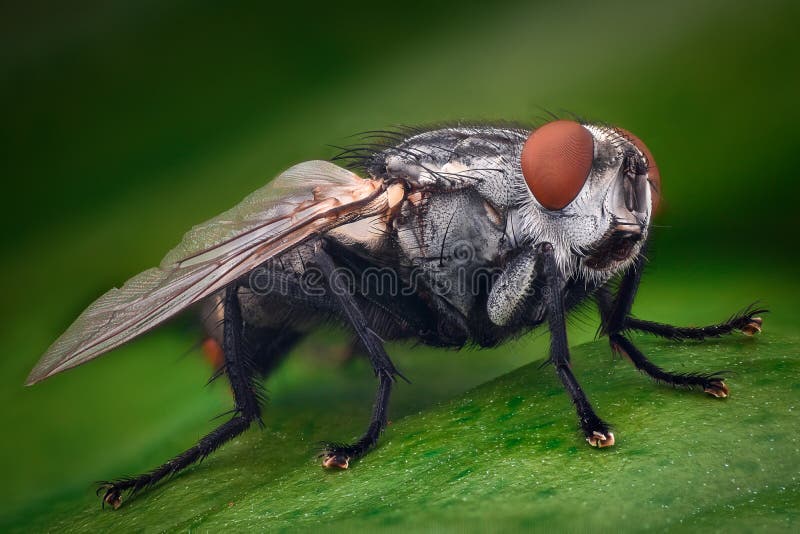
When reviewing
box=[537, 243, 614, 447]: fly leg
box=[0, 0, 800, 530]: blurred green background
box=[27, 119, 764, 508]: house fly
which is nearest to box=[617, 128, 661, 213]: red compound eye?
box=[27, 119, 764, 508]: house fly

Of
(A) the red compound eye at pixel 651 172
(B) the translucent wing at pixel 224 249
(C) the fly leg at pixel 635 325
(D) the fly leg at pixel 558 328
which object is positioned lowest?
(C) the fly leg at pixel 635 325

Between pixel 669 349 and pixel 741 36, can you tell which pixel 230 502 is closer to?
pixel 669 349

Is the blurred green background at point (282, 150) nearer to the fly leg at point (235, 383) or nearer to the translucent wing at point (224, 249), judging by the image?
the fly leg at point (235, 383)

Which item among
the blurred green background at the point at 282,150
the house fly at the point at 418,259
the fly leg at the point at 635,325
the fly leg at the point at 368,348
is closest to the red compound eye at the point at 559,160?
the house fly at the point at 418,259

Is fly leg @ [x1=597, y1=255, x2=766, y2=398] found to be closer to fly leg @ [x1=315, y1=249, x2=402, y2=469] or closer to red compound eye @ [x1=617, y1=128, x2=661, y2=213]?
red compound eye @ [x1=617, y1=128, x2=661, y2=213]

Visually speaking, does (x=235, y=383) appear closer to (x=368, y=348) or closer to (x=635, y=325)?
(x=368, y=348)

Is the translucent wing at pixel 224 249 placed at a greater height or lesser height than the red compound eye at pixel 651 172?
greater

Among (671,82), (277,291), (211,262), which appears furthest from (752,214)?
(211,262)
